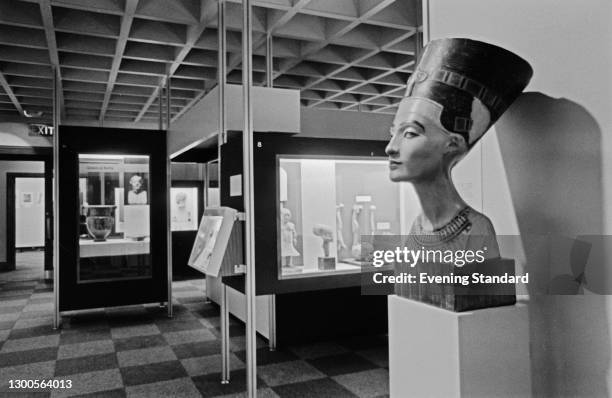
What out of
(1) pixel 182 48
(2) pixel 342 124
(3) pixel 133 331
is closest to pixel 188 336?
(3) pixel 133 331

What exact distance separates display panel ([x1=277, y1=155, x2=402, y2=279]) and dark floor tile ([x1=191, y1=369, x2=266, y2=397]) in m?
0.81

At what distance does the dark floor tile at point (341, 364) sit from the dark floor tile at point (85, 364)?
5.08ft

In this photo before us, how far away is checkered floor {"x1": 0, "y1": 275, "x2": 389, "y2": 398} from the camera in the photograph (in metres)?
3.27

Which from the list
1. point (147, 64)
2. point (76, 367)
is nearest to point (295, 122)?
point (76, 367)

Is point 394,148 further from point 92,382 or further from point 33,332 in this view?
point 33,332

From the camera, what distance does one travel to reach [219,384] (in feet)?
11.0

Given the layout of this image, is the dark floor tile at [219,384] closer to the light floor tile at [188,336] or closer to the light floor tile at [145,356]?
the light floor tile at [145,356]

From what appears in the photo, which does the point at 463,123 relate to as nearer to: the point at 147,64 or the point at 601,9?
the point at 601,9

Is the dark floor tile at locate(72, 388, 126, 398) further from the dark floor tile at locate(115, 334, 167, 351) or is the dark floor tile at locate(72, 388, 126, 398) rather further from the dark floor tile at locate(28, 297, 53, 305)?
the dark floor tile at locate(28, 297, 53, 305)

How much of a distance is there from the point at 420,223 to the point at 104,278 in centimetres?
484

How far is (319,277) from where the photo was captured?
3324mm

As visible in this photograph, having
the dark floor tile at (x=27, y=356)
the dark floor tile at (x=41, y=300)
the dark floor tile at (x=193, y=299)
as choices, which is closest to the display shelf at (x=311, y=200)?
the dark floor tile at (x=27, y=356)

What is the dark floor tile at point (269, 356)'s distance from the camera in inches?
151

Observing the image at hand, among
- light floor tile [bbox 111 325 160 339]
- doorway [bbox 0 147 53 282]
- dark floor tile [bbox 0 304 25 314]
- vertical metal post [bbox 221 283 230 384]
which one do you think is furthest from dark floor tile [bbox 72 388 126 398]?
doorway [bbox 0 147 53 282]
